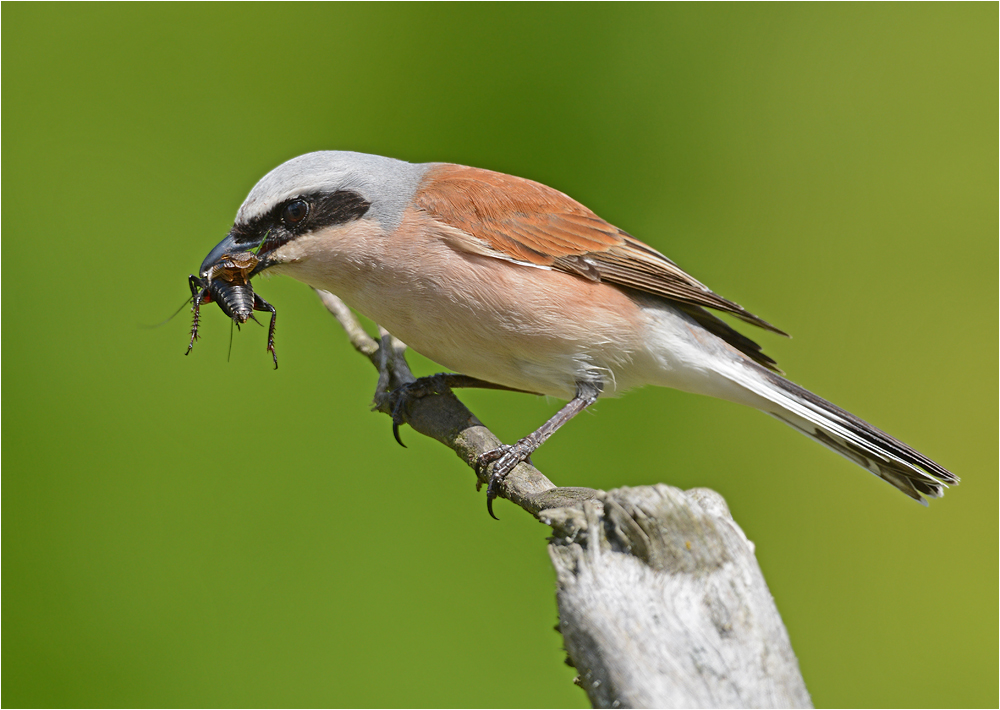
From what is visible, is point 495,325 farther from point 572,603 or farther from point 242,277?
point 572,603

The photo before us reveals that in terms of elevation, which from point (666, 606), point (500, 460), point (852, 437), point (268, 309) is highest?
point (268, 309)

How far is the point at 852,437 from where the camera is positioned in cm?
196

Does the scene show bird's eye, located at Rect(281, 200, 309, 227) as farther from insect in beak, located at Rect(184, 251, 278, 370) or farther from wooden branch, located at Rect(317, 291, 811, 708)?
wooden branch, located at Rect(317, 291, 811, 708)

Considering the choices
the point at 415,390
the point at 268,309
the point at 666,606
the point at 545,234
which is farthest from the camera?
the point at 415,390

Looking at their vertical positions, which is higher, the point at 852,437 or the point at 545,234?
the point at 545,234

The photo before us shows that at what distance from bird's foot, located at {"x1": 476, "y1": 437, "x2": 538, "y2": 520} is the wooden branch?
0.57 meters

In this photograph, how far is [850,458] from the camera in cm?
205

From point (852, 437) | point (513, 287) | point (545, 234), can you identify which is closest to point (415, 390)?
point (513, 287)

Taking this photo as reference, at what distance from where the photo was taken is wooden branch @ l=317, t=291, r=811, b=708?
0.95 metres

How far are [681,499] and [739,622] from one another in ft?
0.56

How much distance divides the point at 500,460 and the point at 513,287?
1.36 ft

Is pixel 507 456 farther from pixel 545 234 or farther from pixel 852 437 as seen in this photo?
pixel 852 437

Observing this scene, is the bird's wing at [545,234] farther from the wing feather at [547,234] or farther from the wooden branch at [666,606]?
the wooden branch at [666,606]

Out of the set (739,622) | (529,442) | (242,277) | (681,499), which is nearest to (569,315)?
(529,442)
